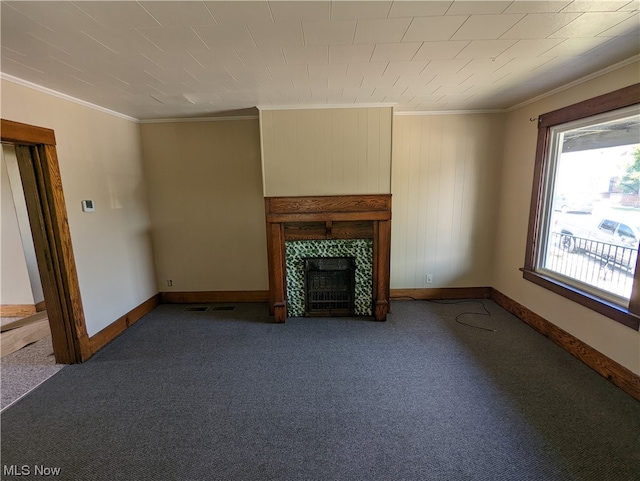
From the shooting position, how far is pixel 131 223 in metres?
3.39

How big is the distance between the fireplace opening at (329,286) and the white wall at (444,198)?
0.77 m

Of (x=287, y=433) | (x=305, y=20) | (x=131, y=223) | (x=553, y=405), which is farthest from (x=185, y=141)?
(x=553, y=405)

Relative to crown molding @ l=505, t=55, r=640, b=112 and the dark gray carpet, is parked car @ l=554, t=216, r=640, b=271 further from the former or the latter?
crown molding @ l=505, t=55, r=640, b=112

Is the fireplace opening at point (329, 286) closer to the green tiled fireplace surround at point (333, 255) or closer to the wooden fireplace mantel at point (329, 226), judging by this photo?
the green tiled fireplace surround at point (333, 255)

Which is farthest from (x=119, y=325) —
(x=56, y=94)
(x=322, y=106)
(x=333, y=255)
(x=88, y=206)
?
(x=322, y=106)

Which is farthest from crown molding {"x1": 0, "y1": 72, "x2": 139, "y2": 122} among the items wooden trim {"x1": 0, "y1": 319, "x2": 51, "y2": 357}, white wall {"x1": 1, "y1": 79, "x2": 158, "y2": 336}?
wooden trim {"x1": 0, "y1": 319, "x2": 51, "y2": 357}

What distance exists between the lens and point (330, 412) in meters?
1.98

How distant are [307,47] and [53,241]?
2.59 meters

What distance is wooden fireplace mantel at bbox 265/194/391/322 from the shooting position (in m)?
3.17

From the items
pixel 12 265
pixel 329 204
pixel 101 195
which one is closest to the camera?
pixel 101 195

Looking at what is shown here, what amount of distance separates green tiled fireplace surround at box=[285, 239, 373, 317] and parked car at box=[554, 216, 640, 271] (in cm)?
188

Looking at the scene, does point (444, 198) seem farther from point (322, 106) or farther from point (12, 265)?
point (12, 265)

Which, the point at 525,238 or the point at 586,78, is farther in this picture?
the point at 525,238

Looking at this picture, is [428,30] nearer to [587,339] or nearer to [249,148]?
[249,148]
